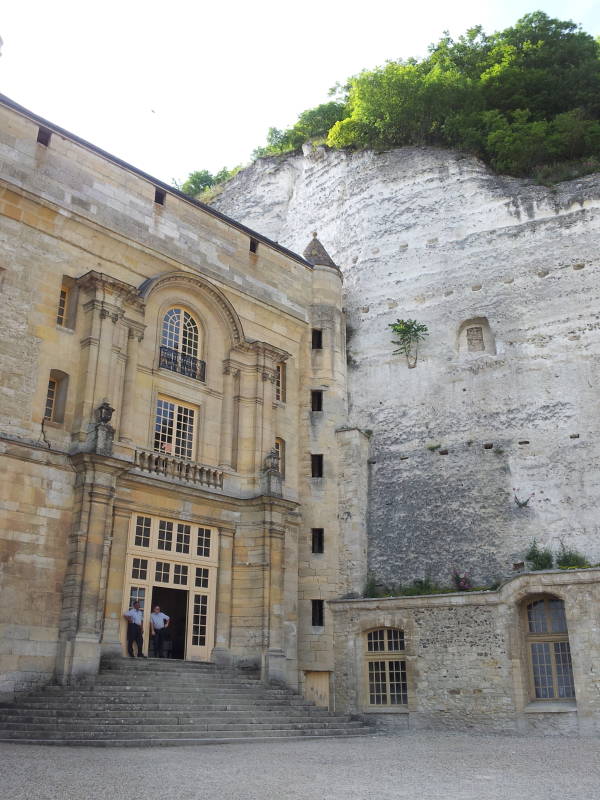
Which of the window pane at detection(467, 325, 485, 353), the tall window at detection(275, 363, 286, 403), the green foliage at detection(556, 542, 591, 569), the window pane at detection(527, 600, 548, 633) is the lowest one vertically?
the window pane at detection(527, 600, 548, 633)

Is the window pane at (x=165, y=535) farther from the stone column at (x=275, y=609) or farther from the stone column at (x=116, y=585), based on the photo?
the stone column at (x=275, y=609)

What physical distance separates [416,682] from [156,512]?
7202 mm

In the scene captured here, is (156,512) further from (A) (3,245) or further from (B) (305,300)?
(B) (305,300)

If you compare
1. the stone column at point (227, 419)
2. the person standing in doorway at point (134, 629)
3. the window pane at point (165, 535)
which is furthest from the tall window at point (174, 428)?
the person standing in doorway at point (134, 629)

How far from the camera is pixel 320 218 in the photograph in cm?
2720

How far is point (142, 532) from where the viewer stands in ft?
57.0

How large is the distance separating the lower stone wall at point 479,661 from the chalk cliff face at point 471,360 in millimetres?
1504

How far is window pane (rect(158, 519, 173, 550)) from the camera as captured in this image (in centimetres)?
1769

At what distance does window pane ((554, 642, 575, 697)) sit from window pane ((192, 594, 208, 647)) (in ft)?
26.1

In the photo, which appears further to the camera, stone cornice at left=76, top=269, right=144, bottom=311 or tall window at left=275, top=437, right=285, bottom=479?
tall window at left=275, top=437, right=285, bottom=479

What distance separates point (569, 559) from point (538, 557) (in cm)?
71

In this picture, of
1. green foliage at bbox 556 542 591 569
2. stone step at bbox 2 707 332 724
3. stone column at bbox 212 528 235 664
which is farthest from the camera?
stone column at bbox 212 528 235 664

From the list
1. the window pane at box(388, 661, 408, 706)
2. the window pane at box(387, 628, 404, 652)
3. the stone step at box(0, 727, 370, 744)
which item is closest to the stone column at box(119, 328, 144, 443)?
the stone step at box(0, 727, 370, 744)

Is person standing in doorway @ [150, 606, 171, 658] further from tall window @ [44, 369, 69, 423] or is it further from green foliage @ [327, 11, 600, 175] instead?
green foliage @ [327, 11, 600, 175]
